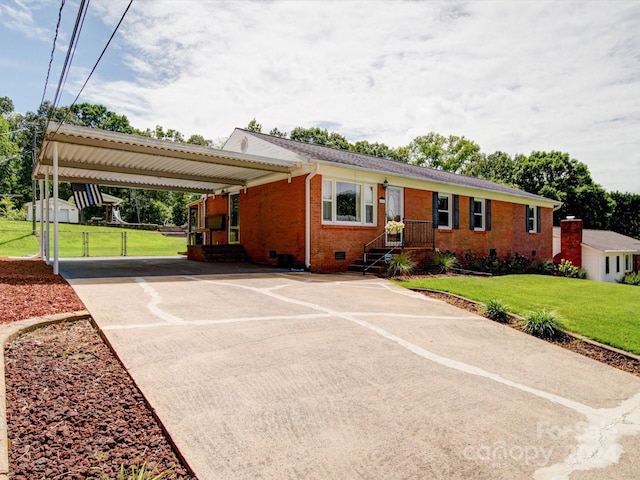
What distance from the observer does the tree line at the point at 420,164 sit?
36188 millimetres

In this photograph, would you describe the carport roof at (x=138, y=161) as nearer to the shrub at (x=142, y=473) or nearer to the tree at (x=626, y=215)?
the shrub at (x=142, y=473)

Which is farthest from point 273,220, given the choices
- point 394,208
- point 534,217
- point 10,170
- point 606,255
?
point 10,170

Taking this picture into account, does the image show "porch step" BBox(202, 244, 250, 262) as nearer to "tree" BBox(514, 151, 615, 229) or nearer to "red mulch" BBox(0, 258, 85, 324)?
"red mulch" BBox(0, 258, 85, 324)

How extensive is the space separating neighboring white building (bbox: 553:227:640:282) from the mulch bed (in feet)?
85.6

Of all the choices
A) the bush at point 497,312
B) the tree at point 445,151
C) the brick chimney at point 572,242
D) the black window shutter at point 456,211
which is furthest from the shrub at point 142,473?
the tree at point 445,151

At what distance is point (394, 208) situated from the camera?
14.4 meters

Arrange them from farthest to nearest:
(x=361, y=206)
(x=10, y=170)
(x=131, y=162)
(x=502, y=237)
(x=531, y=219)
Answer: (x=10, y=170) < (x=531, y=219) < (x=502, y=237) < (x=361, y=206) < (x=131, y=162)

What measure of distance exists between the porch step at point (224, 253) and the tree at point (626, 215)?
37.2 meters

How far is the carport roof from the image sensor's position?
30.3ft

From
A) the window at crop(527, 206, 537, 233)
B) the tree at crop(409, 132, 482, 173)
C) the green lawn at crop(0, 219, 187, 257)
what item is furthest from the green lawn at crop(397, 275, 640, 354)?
the tree at crop(409, 132, 482, 173)

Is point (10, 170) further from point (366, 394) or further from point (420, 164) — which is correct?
point (366, 394)

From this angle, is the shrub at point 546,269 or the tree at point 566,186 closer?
the shrub at point 546,269

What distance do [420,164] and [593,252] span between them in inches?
1021

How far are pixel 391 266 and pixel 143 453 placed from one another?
9.50 m
